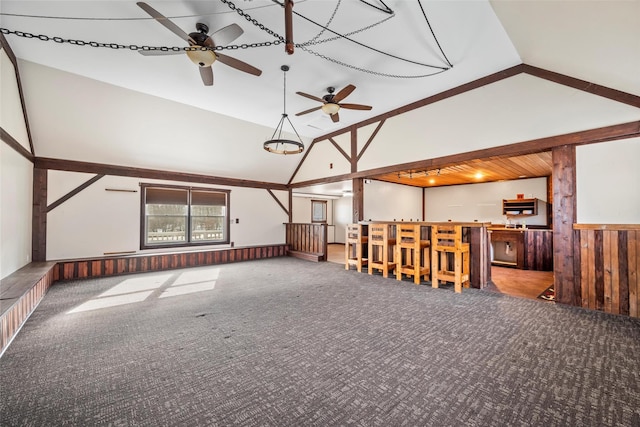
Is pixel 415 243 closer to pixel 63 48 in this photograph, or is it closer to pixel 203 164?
pixel 203 164

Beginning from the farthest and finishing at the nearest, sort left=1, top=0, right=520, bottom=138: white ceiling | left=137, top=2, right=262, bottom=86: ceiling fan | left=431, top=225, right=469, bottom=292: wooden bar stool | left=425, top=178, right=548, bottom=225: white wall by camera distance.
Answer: left=425, top=178, right=548, bottom=225: white wall
left=431, top=225, right=469, bottom=292: wooden bar stool
left=1, top=0, right=520, bottom=138: white ceiling
left=137, top=2, right=262, bottom=86: ceiling fan

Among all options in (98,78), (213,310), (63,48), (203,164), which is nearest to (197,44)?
(63,48)

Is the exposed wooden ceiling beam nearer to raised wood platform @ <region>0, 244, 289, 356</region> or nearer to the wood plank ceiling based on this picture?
raised wood platform @ <region>0, 244, 289, 356</region>

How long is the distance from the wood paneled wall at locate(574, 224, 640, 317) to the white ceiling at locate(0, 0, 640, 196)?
1.88 meters

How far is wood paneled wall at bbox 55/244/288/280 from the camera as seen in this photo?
215 inches

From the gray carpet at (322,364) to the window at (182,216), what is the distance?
286 cm

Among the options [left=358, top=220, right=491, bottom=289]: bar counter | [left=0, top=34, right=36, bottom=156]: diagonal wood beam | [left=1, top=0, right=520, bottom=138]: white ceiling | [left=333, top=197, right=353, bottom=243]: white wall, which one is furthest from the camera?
[left=333, top=197, right=353, bottom=243]: white wall

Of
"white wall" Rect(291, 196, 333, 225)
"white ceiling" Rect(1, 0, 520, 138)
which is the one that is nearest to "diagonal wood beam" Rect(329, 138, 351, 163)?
"white ceiling" Rect(1, 0, 520, 138)

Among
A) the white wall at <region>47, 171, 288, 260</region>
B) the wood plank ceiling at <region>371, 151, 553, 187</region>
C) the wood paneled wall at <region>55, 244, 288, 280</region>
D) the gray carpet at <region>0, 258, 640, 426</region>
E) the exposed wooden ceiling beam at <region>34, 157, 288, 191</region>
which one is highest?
the wood plank ceiling at <region>371, 151, 553, 187</region>

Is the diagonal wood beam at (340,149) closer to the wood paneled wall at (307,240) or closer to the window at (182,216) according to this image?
the wood paneled wall at (307,240)

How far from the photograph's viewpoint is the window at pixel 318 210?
12516 mm

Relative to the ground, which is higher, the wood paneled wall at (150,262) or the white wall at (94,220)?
the white wall at (94,220)

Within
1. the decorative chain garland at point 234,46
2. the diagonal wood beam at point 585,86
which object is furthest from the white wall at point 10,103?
the diagonal wood beam at point 585,86

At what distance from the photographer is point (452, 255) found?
5180 millimetres
